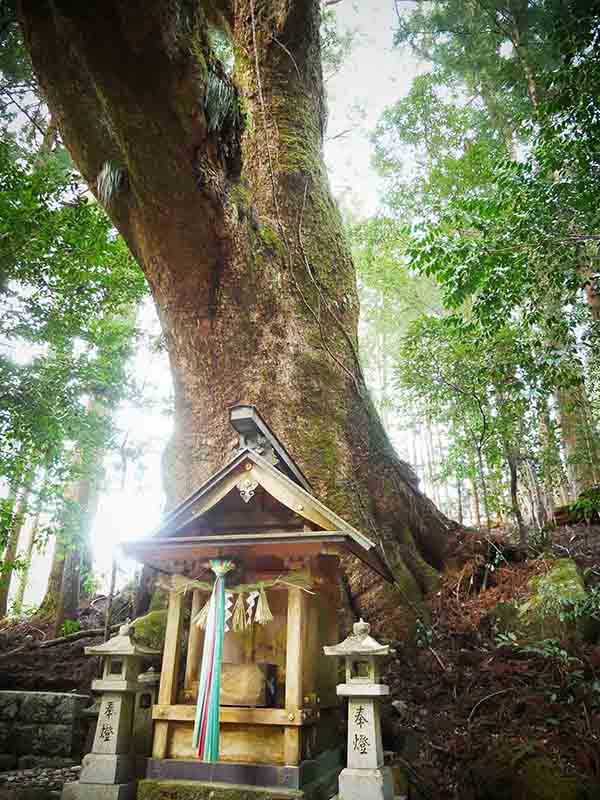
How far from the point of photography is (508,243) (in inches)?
207

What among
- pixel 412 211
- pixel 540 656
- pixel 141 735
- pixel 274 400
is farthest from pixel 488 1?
pixel 141 735

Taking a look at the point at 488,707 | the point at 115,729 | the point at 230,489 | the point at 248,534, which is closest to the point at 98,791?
the point at 115,729

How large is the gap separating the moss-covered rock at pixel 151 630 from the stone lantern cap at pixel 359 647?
1862 mm

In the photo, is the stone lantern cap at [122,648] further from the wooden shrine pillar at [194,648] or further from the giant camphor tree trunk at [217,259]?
the giant camphor tree trunk at [217,259]

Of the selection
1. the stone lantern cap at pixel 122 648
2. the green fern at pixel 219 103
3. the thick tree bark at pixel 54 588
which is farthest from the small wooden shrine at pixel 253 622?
the thick tree bark at pixel 54 588

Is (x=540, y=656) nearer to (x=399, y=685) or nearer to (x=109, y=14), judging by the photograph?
(x=399, y=685)

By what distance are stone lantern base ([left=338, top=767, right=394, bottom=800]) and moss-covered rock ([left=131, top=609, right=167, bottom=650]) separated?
196cm

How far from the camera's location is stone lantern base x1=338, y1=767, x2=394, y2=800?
116 inches

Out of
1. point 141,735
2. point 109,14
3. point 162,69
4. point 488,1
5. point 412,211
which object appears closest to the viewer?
point 141,735

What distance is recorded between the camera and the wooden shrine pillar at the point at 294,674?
3.08m

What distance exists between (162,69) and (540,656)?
5957mm

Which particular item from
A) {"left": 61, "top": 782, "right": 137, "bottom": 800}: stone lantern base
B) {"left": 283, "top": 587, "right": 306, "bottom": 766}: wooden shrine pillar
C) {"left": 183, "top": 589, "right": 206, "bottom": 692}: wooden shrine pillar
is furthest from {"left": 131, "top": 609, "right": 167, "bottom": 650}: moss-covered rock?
{"left": 283, "top": 587, "right": 306, "bottom": 766}: wooden shrine pillar

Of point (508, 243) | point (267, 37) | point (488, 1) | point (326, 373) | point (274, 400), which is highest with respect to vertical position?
point (488, 1)

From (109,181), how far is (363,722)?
18.9 feet
